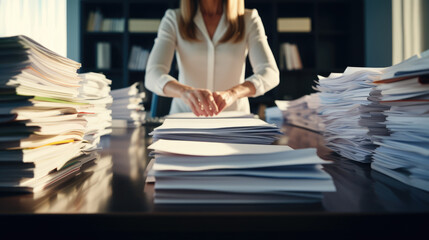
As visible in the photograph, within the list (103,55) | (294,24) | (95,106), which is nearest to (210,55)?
(95,106)

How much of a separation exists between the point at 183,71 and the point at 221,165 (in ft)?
5.17

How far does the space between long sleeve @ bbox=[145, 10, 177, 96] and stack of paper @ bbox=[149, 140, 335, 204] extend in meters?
1.22

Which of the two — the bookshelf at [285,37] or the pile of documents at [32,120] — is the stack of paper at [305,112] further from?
the bookshelf at [285,37]

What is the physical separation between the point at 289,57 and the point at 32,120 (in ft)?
11.4

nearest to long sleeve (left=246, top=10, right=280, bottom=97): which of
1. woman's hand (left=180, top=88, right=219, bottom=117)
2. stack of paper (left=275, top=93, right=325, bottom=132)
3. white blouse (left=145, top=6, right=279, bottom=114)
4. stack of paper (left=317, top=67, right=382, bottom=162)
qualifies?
white blouse (left=145, top=6, right=279, bottom=114)

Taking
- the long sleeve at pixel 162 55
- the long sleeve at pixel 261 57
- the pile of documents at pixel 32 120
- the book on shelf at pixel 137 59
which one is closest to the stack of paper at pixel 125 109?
the long sleeve at pixel 162 55

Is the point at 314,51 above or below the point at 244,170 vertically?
above

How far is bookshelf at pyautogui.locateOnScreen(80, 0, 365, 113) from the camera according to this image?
3.51 metres

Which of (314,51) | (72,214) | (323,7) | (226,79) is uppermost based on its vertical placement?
(323,7)

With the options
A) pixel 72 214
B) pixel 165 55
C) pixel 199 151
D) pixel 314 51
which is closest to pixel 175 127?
pixel 199 151

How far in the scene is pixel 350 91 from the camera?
0.59 metres

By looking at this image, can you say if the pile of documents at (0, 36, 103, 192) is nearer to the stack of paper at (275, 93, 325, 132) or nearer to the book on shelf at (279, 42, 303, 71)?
the stack of paper at (275, 93, 325, 132)

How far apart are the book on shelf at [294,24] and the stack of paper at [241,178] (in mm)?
3454

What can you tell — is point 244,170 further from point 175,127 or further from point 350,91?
point 350,91
